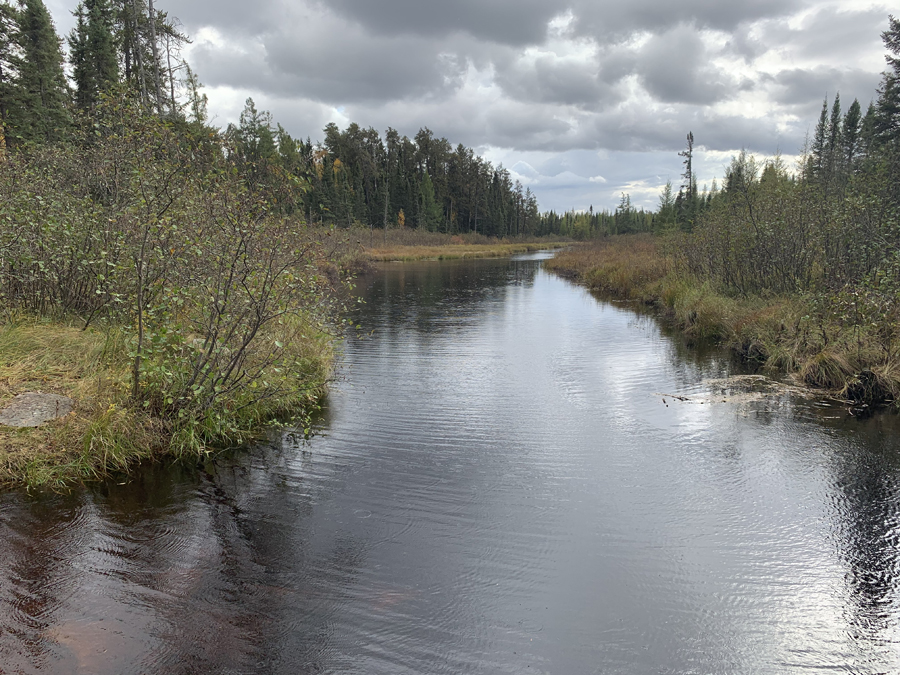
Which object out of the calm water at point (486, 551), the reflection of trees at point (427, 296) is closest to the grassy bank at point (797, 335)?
the calm water at point (486, 551)

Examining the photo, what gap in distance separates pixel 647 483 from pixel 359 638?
4.03 m

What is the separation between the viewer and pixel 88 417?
20.9 feet

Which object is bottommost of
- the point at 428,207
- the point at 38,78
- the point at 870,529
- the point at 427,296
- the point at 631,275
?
the point at 870,529

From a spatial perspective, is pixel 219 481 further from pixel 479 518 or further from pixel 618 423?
pixel 618 423

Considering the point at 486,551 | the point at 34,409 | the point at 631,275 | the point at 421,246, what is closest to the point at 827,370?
the point at 486,551

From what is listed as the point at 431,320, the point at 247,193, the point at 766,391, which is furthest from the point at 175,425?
the point at 431,320

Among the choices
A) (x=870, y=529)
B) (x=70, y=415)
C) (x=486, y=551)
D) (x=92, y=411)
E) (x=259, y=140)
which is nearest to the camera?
(x=486, y=551)

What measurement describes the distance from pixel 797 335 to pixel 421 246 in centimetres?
5399

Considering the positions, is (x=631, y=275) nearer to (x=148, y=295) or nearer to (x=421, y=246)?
(x=148, y=295)

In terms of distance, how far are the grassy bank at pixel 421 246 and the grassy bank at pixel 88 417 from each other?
35.7m

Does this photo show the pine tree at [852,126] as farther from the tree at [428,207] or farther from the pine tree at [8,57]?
the pine tree at [8,57]

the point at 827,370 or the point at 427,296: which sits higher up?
the point at 427,296

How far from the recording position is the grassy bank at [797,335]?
939 cm

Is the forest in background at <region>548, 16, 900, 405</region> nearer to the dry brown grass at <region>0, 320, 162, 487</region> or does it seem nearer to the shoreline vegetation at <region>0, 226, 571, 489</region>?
the shoreline vegetation at <region>0, 226, 571, 489</region>
